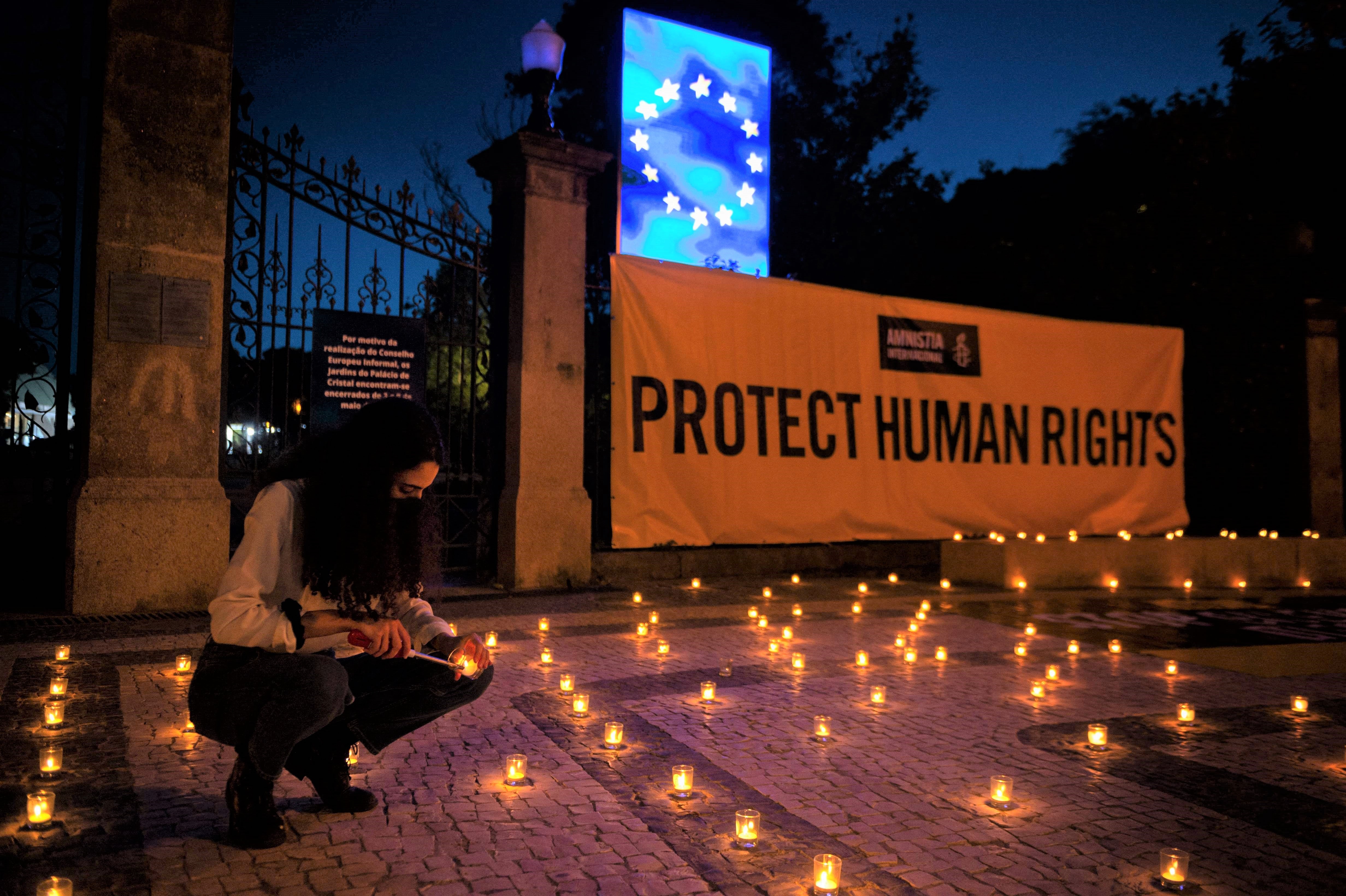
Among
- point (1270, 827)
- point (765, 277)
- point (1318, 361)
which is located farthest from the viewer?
point (1318, 361)

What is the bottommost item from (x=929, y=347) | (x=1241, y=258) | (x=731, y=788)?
(x=731, y=788)

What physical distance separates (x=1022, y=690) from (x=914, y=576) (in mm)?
6007

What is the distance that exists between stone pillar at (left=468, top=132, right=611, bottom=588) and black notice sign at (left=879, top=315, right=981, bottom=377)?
4.07 m

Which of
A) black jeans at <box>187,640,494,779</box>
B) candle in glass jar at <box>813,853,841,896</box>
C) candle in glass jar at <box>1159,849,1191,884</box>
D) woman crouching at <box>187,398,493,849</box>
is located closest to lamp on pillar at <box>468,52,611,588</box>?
woman crouching at <box>187,398,493,849</box>

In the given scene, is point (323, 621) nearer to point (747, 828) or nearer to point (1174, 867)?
point (747, 828)

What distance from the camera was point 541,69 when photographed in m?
9.57

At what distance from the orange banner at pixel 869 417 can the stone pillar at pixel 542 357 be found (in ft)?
1.46

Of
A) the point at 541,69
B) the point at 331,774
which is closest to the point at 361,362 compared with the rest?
the point at 541,69

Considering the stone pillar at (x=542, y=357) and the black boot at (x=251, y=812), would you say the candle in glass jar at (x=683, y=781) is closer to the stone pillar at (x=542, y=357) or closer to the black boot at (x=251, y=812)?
the black boot at (x=251, y=812)

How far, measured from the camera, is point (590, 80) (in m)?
20.9

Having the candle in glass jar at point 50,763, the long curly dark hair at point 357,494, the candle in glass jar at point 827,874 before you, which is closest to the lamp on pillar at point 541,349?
the candle in glass jar at point 50,763

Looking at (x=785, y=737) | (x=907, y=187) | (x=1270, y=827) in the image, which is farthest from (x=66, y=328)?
(x=907, y=187)

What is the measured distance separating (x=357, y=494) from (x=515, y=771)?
1.41 meters

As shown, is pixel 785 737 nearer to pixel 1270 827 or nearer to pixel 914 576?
pixel 1270 827
